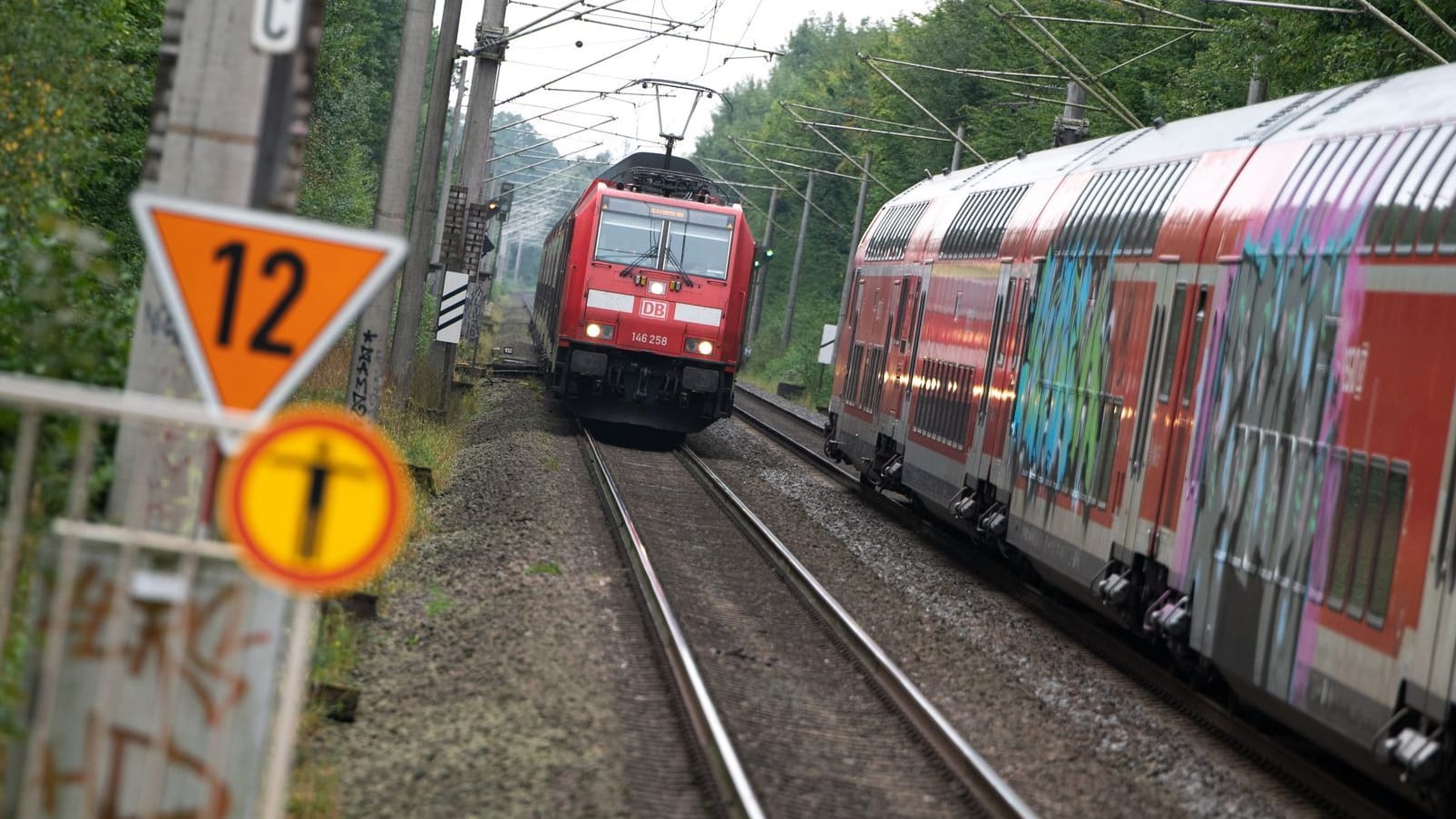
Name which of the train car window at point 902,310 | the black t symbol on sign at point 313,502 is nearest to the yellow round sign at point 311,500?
the black t symbol on sign at point 313,502

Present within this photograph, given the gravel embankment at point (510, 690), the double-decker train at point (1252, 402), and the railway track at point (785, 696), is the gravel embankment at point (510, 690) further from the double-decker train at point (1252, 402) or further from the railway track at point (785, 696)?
the double-decker train at point (1252, 402)

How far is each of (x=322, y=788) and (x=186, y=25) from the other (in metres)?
2.97

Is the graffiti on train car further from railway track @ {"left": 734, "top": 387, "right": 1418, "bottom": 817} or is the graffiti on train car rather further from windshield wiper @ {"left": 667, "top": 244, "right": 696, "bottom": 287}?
windshield wiper @ {"left": 667, "top": 244, "right": 696, "bottom": 287}

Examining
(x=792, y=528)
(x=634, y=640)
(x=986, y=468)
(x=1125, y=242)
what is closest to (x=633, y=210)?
(x=792, y=528)

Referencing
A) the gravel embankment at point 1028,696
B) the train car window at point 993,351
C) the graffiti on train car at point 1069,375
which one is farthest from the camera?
the train car window at point 993,351

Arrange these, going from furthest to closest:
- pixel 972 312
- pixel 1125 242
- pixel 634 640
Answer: pixel 972 312, pixel 1125 242, pixel 634 640

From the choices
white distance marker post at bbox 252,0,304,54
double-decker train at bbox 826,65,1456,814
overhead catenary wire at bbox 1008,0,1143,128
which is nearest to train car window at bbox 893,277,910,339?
double-decker train at bbox 826,65,1456,814

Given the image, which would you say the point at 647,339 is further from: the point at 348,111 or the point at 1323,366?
the point at 348,111

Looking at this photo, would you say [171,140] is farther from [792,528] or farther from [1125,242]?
[792,528]

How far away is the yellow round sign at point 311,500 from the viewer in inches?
174

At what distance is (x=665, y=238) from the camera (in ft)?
74.3

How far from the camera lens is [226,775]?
15.9ft

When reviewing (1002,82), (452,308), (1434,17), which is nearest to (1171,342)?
(1434,17)

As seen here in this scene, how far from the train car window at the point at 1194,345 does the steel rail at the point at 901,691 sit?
2.55m
